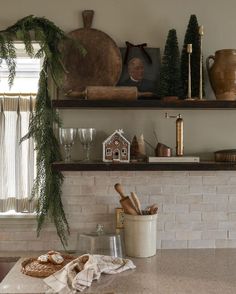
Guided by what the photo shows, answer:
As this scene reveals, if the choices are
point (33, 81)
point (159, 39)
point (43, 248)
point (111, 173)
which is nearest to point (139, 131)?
point (111, 173)

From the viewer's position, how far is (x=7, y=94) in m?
2.21

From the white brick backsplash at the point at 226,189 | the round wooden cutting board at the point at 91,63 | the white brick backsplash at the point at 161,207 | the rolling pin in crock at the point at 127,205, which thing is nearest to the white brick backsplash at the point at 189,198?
the white brick backsplash at the point at 161,207

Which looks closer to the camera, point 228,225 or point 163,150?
point 163,150

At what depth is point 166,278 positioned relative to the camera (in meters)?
1.74

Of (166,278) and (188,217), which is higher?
(188,217)

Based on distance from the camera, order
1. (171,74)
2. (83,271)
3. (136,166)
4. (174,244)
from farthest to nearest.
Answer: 1. (174,244)
2. (171,74)
3. (136,166)
4. (83,271)

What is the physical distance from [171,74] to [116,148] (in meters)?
0.49

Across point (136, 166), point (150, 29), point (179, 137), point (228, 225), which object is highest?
point (150, 29)

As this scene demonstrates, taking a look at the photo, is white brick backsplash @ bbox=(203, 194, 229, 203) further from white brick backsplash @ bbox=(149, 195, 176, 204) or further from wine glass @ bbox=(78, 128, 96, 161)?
wine glass @ bbox=(78, 128, 96, 161)

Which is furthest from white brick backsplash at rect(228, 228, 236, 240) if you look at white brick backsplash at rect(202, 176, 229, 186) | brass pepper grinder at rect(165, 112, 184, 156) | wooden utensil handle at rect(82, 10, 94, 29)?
wooden utensil handle at rect(82, 10, 94, 29)

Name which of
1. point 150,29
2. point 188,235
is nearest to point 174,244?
point 188,235

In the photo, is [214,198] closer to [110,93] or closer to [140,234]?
[140,234]

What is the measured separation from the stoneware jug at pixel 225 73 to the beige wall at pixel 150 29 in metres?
0.16

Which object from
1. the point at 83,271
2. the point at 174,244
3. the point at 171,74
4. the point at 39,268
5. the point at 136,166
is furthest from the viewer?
the point at 174,244
